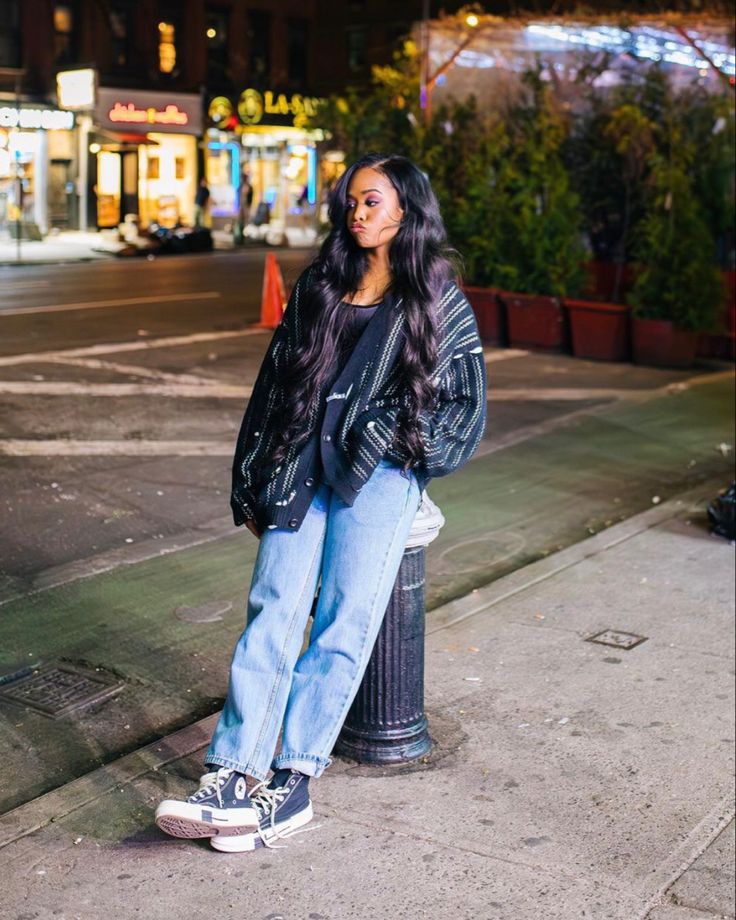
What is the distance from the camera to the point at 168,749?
14.5 ft

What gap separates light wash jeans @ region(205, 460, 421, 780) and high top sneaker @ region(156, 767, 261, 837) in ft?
0.17

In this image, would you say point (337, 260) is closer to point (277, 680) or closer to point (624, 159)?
point (277, 680)

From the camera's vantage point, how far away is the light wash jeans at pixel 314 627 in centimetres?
374

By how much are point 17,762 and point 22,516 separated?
3.27 metres

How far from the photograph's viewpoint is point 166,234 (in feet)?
105

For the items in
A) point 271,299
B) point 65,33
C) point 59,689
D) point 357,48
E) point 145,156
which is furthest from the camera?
point 357,48

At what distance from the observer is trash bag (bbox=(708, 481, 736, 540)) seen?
738 cm

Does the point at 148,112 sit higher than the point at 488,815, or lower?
higher

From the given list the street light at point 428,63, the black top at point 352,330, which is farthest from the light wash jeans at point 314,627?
the street light at point 428,63

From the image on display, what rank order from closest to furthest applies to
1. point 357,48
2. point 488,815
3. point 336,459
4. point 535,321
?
point 336,459, point 488,815, point 535,321, point 357,48

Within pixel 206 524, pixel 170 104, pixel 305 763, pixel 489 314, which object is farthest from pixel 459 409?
pixel 170 104

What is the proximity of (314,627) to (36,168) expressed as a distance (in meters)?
34.0

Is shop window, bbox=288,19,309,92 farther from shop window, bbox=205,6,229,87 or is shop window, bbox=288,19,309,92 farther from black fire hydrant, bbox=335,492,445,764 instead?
black fire hydrant, bbox=335,492,445,764

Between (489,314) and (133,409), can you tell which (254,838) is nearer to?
(133,409)
